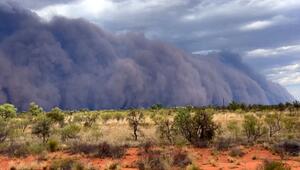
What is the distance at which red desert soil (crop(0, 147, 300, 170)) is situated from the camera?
76.3 feet

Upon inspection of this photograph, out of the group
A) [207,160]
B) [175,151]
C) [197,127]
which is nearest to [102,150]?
[175,151]

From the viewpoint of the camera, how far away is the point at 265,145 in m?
29.5

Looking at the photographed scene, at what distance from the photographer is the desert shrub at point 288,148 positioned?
26.7 meters

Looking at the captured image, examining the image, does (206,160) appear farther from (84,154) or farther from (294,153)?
(84,154)

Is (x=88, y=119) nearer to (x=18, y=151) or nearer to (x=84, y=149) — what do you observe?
(x=18, y=151)

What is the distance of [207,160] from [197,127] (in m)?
9.40

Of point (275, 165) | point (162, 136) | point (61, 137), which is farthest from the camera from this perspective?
point (61, 137)

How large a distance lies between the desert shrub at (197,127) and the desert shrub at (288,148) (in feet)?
21.9

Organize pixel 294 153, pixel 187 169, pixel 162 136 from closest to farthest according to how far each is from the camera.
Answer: pixel 187 169
pixel 294 153
pixel 162 136

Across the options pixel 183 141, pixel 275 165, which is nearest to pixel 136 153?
pixel 183 141

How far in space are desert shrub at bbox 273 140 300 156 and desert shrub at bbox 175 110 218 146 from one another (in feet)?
21.9

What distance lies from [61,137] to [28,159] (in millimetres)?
13205

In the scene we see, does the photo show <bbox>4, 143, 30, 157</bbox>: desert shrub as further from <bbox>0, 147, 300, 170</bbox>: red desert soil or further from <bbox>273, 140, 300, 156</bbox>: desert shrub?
<bbox>273, 140, 300, 156</bbox>: desert shrub

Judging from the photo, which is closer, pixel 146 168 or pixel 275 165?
pixel 275 165
